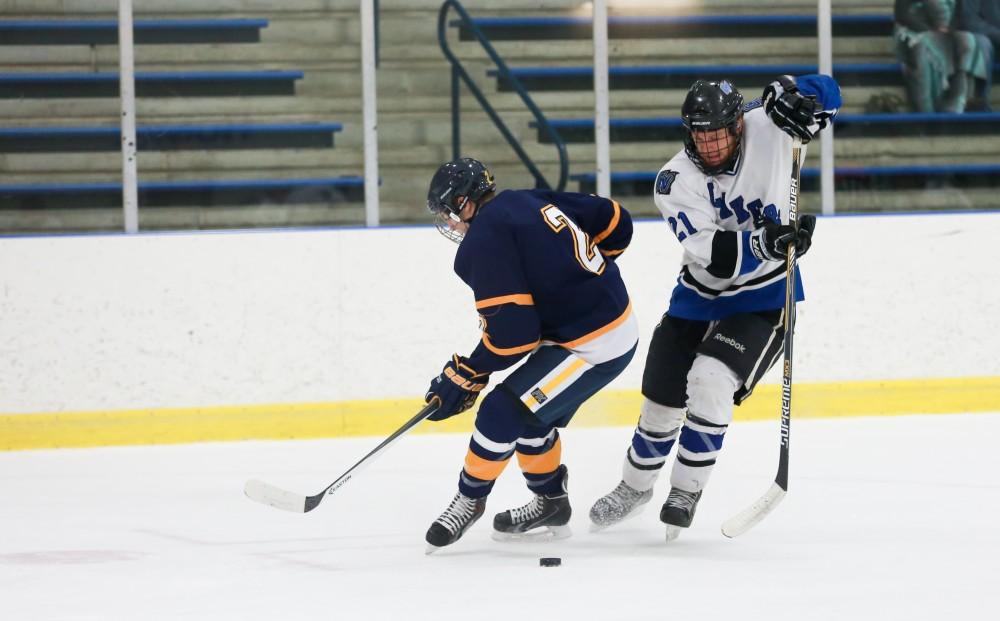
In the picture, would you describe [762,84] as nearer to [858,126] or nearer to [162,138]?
[858,126]

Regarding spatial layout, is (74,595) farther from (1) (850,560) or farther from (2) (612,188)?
(2) (612,188)

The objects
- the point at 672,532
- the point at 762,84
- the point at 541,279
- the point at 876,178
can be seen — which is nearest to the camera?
the point at 541,279

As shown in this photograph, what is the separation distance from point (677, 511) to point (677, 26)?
3018 millimetres

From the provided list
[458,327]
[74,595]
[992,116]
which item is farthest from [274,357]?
[992,116]

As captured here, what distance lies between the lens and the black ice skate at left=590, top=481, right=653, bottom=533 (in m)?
3.17

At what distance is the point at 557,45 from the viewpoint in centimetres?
534

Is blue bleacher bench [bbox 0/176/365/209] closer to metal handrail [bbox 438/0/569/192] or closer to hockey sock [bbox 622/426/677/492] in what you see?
metal handrail [bbox 438/0/569/192]

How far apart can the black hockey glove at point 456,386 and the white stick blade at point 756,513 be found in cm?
61

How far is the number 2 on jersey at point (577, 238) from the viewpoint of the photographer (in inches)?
114

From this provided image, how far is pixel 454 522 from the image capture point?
9.67ft

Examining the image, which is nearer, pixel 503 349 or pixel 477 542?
pixel 503 349

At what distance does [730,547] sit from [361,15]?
2927mm

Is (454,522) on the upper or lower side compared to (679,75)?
lower

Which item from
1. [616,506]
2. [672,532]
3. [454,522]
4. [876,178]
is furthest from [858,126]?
[454,522]
